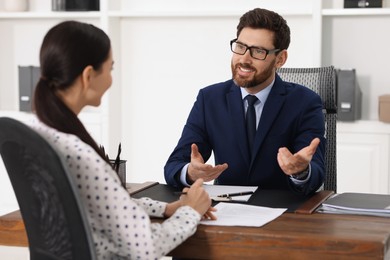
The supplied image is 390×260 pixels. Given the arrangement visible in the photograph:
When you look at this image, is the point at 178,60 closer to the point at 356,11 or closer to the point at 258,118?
the point at 356,11

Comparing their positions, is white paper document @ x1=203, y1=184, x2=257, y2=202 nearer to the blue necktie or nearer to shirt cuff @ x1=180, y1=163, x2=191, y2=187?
shirt cuff @ x1=180, y1=163, x2=191, y2=187

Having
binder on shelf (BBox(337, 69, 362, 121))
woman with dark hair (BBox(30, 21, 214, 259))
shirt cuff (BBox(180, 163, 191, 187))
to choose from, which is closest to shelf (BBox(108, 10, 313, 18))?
binder on shelf (BBox(337, 69, 362, 121))

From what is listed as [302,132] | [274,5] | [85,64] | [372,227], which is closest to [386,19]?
[274,5]

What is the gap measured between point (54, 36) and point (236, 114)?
1.19 m

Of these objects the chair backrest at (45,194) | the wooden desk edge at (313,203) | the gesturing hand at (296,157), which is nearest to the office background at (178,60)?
the wooden desk edge at (313,203)

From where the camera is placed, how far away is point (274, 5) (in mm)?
4793

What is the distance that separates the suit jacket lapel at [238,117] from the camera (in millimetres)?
2775

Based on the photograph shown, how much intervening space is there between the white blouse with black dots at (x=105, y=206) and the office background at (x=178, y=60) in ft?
9.86

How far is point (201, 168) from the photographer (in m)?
2.49

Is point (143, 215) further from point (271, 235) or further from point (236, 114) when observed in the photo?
point (236, 114)

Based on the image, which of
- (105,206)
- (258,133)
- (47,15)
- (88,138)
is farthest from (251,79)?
(47,15)

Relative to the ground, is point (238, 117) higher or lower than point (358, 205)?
higher

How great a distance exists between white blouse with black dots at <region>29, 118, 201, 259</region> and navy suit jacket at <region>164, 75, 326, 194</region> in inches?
36.2

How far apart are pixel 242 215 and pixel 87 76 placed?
0.65m
